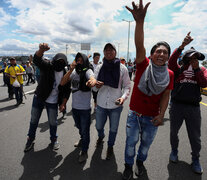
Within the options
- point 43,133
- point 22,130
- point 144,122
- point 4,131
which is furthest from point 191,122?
point 4,131

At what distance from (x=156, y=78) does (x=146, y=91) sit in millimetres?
200

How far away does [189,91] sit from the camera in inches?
84.7

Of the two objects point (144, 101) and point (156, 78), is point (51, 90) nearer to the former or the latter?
point (144, 101)

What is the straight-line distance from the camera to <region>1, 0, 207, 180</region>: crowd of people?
1.74m

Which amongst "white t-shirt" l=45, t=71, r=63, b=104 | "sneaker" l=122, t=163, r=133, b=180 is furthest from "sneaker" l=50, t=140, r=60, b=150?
"sneaker" l=122, t=163, r=133, b=180

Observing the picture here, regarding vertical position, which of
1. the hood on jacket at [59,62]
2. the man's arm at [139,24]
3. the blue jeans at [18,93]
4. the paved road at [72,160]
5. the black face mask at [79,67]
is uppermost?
the man's arm at [139,24]

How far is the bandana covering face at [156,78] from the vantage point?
166 cm

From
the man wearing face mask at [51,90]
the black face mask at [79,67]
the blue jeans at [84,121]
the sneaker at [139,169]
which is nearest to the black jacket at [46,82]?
the man wearing face mask at [51,90]

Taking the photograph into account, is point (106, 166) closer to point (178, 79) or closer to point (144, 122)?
point (144, 122)

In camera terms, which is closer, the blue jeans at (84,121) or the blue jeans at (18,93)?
the blue jeans at (84,121)

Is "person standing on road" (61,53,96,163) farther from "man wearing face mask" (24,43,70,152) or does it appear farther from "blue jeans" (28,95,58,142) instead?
"blue jeans" (28,95,58,142)

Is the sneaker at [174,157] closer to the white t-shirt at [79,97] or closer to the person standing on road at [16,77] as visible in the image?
the white t-shirt at [79,97]

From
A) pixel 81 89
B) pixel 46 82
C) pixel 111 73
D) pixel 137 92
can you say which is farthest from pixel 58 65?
pixel 137 92

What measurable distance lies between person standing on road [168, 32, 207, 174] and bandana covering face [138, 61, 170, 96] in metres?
0.65
